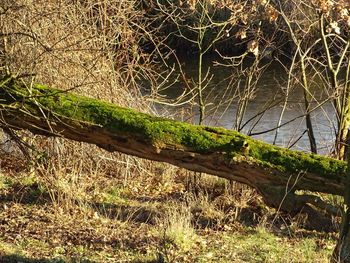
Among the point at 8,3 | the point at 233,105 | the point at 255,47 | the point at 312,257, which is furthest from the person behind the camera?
the point at 233,105

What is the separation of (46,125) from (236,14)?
3.20 meters

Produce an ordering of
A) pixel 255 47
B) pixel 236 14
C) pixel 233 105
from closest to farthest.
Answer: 1. pixel 255 47
2. pixel 236 14
3. pixel 233 105

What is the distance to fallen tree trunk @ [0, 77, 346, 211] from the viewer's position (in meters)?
6.97

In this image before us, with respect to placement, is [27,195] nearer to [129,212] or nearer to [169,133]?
[129,212]

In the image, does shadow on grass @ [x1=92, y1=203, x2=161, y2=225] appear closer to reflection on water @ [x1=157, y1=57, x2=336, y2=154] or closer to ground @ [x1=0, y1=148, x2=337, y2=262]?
ground @ [x1=0, y1=148, x2=337, y2=262]

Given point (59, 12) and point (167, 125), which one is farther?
point (59, 12)

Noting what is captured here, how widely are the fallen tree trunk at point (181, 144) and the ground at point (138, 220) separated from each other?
506mm

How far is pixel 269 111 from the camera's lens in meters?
14.9

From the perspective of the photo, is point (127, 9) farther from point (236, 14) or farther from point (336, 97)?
point (336, 97)

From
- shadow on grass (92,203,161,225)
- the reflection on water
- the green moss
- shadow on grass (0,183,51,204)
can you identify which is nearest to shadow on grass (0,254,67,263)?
shadow on grass (92,203,161,225)

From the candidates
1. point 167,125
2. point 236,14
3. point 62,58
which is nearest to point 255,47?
point 236,14

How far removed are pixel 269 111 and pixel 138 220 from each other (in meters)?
7.96

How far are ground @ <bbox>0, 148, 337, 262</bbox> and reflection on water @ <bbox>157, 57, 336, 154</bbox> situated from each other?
1.52 m

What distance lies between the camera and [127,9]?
31.2ft
